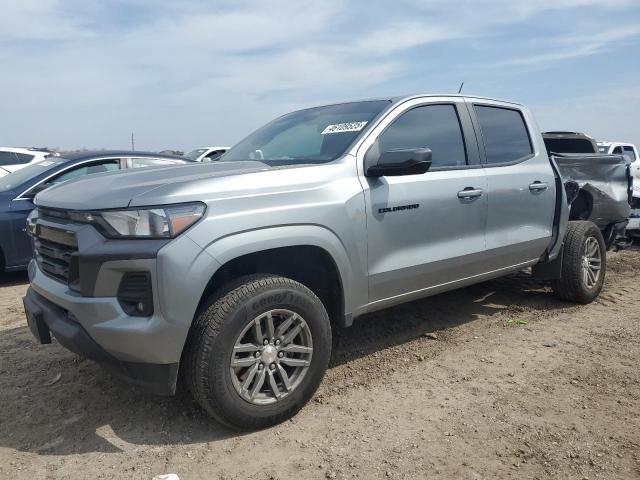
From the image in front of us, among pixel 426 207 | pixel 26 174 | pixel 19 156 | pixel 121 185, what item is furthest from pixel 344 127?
pixel 19 156

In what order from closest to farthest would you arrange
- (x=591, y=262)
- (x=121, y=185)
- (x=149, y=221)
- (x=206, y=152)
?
(x=149, y=221)
(x=121, y=185)
(x=591, y=262)
(x=206, y=152)

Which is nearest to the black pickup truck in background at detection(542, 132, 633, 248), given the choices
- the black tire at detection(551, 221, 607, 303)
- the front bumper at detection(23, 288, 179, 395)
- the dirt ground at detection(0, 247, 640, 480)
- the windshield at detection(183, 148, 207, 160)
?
the black tire at detection(551, 221, 607, 303)

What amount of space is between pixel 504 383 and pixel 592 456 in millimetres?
865

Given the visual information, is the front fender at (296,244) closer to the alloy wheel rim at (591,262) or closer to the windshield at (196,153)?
the alloy wheel rim at (591,262)

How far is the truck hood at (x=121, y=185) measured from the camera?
2.68 metres

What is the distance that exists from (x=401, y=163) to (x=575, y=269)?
2.71 m

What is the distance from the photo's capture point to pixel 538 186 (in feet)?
15.2

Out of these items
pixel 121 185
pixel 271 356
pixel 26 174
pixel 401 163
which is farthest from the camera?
pixel 26 174

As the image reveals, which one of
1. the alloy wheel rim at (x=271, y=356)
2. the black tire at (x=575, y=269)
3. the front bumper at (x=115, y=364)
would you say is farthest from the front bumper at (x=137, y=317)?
the black tire at (x=575, y=269)

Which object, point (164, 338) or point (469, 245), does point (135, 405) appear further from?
point (469, 245)

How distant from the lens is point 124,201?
8.61 ft

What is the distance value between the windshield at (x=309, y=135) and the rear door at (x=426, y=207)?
0.59 feet

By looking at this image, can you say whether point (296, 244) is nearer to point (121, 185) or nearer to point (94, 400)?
point (121, 185)

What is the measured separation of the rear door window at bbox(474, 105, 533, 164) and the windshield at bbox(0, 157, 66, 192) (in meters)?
4.77
